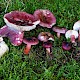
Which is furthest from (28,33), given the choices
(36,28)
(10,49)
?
(10,49)

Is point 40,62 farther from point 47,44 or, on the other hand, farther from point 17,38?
point 17,38

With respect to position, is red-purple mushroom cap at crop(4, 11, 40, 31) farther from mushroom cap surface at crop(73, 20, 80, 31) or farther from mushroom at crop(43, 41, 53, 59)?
mushroom cap surface at crop(73, 20, 80, 31)

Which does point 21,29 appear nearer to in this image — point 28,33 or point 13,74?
point 28,33

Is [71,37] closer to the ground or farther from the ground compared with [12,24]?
closer to the ground

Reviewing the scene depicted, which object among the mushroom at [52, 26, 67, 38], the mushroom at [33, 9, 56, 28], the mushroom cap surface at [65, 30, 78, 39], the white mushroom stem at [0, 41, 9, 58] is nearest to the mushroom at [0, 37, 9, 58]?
the white mushroom stem at [0, 41, 9, 58]

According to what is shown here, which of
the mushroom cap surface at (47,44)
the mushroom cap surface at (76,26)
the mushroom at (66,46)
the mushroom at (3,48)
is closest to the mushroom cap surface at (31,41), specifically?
the mushroom cap surface at (47,44)

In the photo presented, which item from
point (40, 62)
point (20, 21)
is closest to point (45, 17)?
point (20, 21)
